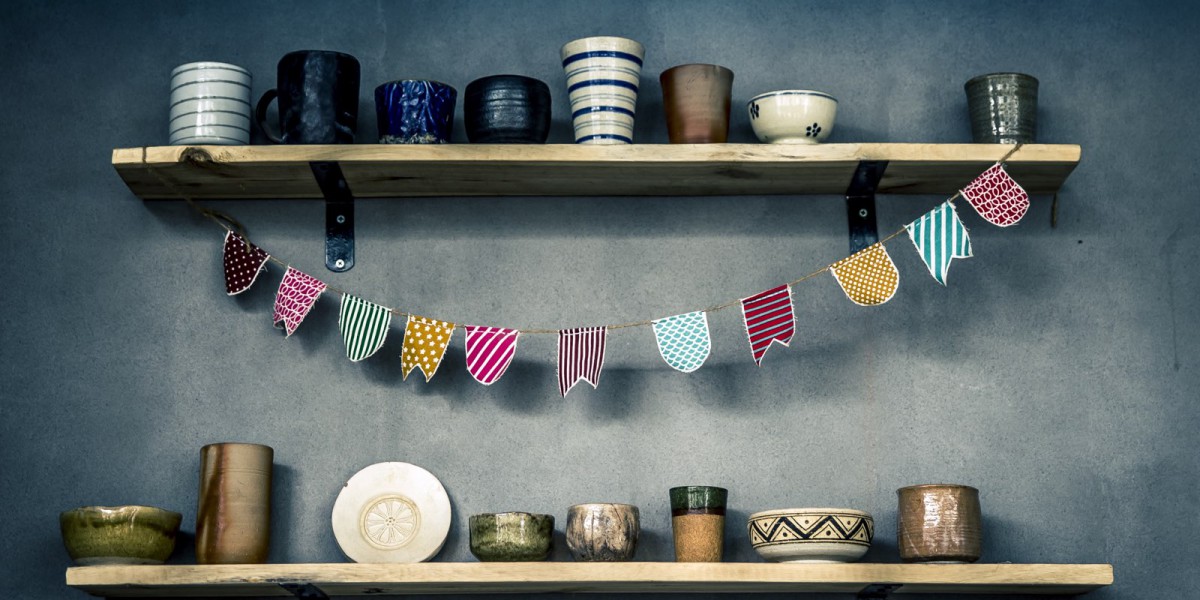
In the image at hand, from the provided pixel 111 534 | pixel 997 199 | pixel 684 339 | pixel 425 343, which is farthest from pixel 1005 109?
pixel 111 534

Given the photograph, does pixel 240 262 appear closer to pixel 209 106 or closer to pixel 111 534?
pixel 209 106

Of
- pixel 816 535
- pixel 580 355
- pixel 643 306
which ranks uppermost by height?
pixel 643 306

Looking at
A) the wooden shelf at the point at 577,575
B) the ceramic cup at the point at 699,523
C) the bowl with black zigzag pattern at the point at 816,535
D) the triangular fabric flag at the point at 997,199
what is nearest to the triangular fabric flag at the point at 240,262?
the wooden shelf at the point at 577,575

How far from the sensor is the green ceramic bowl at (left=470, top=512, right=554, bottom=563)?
2150mm

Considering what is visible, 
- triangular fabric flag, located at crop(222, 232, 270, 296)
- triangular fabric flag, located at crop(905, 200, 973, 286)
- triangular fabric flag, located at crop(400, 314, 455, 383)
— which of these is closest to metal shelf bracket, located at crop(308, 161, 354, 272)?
triangular fabric flag, located at crop(222, 232, 270, 296)

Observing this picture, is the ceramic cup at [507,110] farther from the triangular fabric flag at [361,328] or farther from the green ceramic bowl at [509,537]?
the green ceramic bowl at [509,537]

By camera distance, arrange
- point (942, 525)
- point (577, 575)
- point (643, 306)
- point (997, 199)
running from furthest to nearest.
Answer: point (643, 306) → point (997, 199) → point (942, 525) → point (577, 575)

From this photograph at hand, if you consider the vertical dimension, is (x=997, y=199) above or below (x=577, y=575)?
above

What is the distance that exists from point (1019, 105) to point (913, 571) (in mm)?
910

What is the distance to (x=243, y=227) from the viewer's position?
2.48 metres

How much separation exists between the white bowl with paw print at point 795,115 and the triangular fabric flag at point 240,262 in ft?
3.19

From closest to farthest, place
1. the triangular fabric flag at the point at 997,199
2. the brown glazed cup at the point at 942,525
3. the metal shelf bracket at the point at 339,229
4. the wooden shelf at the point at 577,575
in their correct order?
the wooden shelf at the point at 577,575, the brown glazed cup at the point at 942,525, the triangular fabric flag at the point at 997,199, the metal shelf bracket at the point at 339,229

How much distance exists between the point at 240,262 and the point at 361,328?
0.28m

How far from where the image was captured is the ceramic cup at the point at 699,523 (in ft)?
7.16
